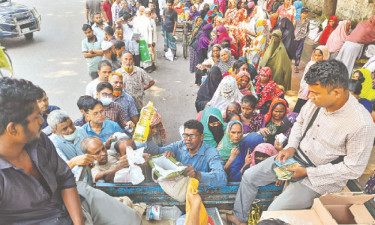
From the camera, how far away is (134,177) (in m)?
2.48

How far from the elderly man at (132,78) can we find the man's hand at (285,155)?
2957 mm

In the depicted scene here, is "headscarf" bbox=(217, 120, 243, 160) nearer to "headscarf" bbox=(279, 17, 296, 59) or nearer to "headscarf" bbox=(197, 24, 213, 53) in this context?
"headscarf" bbox=(197, 24, 213, 53)

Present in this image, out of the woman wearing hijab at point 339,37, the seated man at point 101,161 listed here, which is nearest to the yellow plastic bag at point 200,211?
the seated man at point 101,161

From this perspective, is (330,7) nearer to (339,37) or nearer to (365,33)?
(339,37)

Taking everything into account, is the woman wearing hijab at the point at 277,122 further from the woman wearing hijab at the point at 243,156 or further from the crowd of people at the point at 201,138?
the woman wearing hijab at the point at 243,156

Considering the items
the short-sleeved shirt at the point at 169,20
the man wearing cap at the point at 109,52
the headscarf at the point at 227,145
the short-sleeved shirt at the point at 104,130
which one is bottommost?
the headscarf at the point at 227,145

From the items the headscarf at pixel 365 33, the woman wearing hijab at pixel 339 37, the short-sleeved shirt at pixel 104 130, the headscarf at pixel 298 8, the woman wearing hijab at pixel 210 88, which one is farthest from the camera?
the headscarf at pixel 298 8

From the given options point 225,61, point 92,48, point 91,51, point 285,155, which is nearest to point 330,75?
point 285,155

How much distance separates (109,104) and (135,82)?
43.0 inches

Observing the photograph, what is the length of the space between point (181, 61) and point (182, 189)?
23.7ft

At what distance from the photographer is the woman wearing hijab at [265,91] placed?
A: 16.0 ft

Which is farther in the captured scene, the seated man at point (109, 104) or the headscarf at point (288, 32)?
the headscarf at point (288, 32)

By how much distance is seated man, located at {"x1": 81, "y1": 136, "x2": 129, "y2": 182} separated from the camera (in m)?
2.69

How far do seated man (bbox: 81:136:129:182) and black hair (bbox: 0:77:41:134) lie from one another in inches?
50.3
